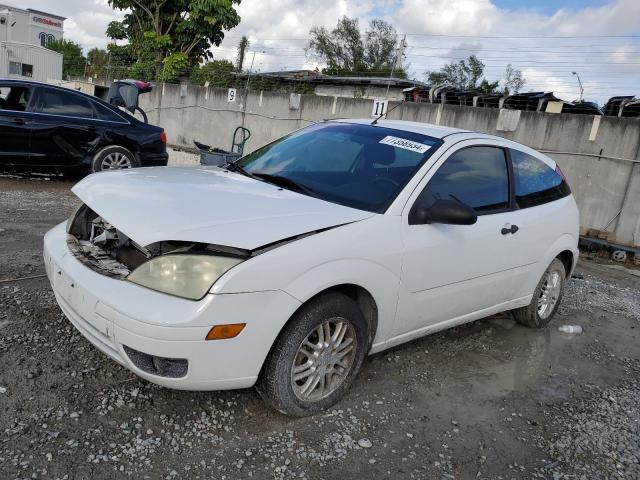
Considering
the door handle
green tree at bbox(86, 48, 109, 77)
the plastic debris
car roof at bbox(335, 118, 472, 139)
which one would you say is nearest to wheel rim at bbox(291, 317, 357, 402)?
the door handle

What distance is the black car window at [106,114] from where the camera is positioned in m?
8.28

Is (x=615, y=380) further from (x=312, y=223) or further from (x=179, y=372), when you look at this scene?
(x=179, y=372)

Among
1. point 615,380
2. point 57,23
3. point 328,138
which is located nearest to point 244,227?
point 328,138

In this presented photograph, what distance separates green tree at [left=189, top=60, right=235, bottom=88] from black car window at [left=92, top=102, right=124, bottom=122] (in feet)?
43.7

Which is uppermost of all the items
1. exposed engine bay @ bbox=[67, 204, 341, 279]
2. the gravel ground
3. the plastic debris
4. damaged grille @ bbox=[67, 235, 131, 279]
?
exposed engine bay @ bbox=[67, 204, 341, 279]

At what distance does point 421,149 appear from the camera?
3.51 metres

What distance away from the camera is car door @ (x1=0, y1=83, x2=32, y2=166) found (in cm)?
754

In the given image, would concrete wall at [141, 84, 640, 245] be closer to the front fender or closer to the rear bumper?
the front fender

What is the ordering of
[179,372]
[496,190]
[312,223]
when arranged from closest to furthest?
[179,372] → [312,223] → [496,190]

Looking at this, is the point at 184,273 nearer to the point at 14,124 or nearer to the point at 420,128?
the point at 420,128

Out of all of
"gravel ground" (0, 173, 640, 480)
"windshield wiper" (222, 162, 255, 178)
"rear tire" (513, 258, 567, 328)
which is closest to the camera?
"gravel ground" (0, 173, 640, 480)

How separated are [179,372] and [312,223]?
953 millimetres

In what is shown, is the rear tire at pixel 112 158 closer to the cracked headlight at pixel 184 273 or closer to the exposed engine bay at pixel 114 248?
the exposed engine bay at pixel 114 248

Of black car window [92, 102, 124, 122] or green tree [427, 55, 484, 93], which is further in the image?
green tree [427, 55, 484, 93]
